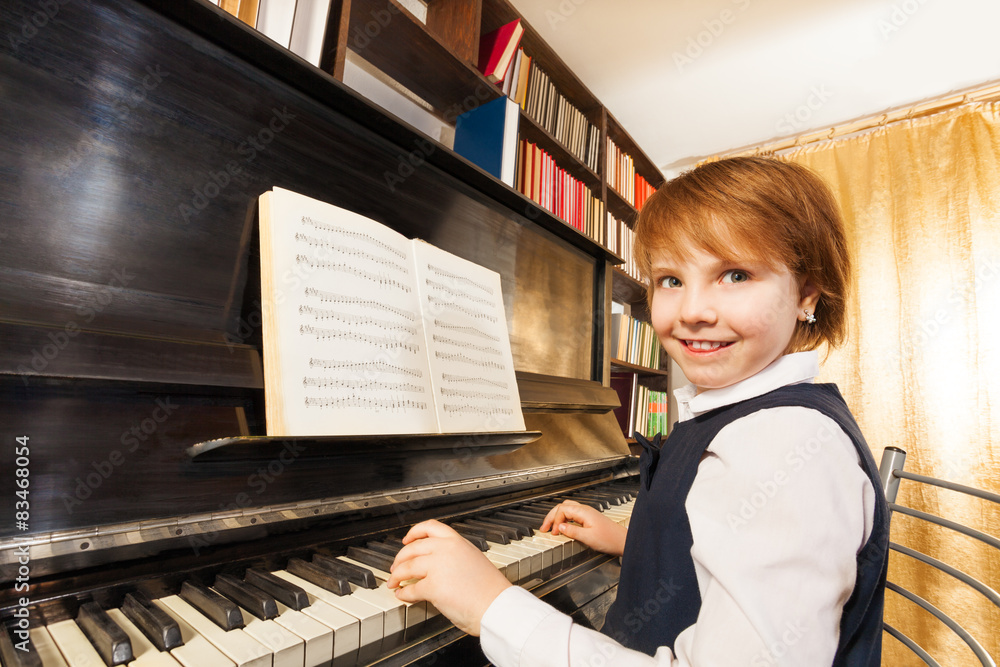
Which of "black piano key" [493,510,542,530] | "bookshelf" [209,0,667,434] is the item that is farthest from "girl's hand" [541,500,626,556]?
"bookshelf" [209,0,667,434]

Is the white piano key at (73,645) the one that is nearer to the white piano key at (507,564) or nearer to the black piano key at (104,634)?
the black piano key at (104,634)

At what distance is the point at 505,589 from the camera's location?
1.97 feet

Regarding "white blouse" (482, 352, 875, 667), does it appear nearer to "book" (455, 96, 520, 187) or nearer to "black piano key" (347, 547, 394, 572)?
"black piano key" (347, 547, 394, 572)

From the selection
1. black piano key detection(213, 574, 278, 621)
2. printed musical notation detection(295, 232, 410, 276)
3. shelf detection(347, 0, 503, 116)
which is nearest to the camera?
black piano key detection(213, 574, 278, 621)

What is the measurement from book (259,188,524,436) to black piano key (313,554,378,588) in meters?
0.17

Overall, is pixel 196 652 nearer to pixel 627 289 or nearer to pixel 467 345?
pixel 467 345

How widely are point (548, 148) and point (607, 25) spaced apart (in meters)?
0.57

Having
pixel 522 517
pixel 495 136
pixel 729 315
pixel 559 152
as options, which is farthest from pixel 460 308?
pixel 559 152

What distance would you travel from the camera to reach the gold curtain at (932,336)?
91.3 inches

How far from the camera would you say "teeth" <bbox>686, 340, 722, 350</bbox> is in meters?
0.70

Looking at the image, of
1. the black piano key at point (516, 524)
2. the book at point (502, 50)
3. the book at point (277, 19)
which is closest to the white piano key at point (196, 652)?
the black piano key at point (516, 524)

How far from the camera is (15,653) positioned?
43cm

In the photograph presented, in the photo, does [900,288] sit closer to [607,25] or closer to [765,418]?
[607,25]

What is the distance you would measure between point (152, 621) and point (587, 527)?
655 millimetres
